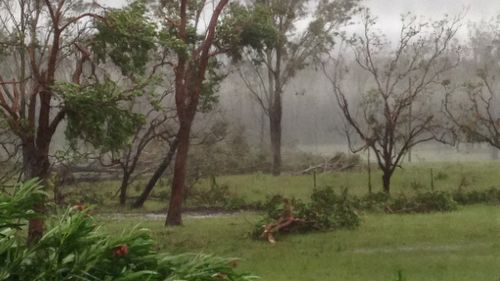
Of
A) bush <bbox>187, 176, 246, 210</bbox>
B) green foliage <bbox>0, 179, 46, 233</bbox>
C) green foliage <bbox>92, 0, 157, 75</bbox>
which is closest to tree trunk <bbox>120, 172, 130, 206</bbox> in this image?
bush <bbox>187, 176, 246, 210</bbox>

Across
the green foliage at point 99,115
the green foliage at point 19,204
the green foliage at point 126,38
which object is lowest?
the green foliage at point 19,204

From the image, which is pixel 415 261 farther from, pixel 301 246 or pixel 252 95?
pixel 252 95

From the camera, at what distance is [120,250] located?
3.06 m

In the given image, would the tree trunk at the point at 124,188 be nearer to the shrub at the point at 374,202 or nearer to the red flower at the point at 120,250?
the shrub at the point at 374,202

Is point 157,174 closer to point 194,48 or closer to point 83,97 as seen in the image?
point 194,48

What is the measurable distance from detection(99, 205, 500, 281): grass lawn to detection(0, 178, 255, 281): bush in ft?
21.6

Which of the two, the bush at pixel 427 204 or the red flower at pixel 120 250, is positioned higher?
the red flower at pixel 120 250

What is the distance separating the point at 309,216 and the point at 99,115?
5.29 meters

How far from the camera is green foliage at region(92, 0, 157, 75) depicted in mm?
12461

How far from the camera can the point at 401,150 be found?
78.1 feet

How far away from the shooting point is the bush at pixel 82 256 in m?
3.01

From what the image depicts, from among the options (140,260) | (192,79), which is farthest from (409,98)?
(140,260)

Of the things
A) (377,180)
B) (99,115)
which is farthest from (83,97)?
Result: (377,180)

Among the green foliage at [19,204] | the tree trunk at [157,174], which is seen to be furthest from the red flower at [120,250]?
the tree trunk at [157,174]
